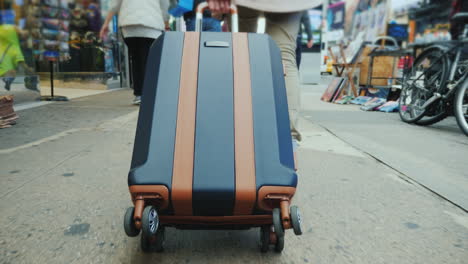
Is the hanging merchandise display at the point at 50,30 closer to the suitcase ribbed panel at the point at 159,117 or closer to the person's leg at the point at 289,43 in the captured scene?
the person's leg at the point at 289,43

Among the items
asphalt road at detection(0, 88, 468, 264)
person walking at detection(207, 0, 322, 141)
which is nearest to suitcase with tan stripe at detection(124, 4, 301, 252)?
asphalt road at detection(0, 88, 468, 264)

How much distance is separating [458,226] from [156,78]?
130 cm

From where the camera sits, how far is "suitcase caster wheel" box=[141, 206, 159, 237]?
0.89m

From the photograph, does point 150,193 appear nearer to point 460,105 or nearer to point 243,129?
point 243,129

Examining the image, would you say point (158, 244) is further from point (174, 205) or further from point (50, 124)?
point (50, 124)

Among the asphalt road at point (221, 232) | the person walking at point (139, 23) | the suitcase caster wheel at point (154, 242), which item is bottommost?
the asphalt road at point (221, 232)

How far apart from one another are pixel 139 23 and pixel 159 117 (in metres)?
2.96

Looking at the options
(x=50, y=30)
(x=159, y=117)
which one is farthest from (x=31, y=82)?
(x=159, y=117)

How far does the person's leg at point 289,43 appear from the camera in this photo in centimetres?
191

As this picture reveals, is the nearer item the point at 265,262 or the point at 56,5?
the point at 265,262

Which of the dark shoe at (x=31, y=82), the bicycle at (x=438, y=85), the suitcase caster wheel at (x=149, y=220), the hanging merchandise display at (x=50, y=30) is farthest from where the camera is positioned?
the hanging merchandise display at (x=50, y=30)

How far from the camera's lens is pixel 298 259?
113 centimetres

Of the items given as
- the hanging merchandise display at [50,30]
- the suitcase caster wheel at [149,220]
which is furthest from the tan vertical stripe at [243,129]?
the hanging merchandise display at [50,30]

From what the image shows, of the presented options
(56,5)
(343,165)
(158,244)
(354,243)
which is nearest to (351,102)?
(343,165)
